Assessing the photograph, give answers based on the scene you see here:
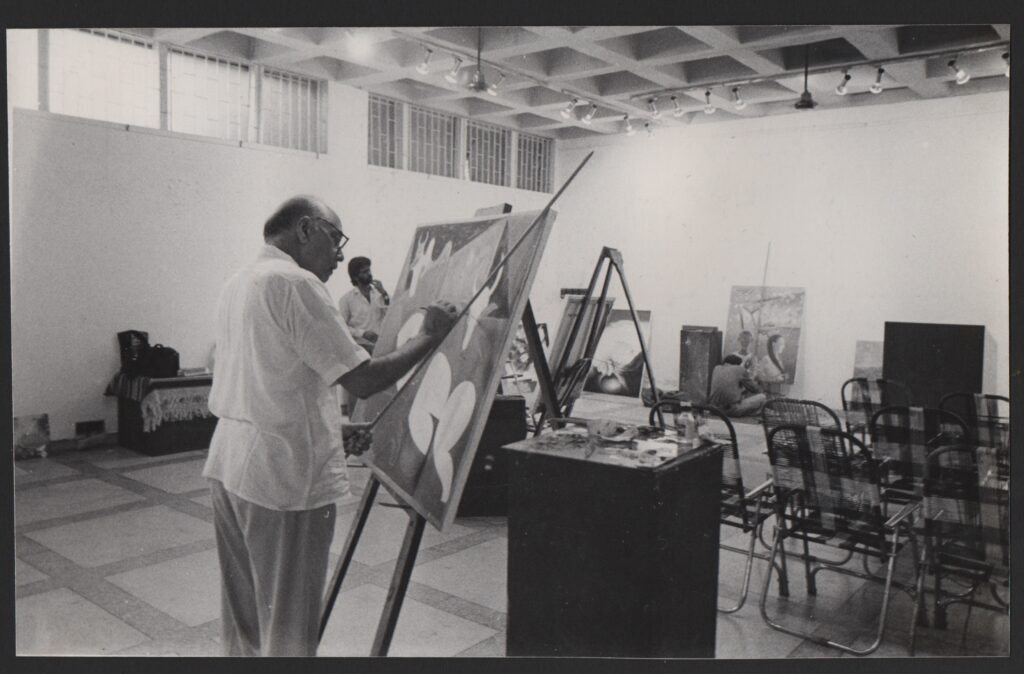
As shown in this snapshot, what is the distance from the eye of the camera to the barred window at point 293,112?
493cm

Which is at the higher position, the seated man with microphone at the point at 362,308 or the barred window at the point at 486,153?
the barred window at the point at 486,153

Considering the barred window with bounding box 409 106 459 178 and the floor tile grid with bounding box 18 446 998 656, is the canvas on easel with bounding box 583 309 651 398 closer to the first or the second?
the barred window with bounding box 409 106 459 178


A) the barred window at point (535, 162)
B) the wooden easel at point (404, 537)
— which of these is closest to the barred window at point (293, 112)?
the barred window at point (535, 162)

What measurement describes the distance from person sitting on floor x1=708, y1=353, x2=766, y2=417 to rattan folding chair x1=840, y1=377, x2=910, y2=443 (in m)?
0.94

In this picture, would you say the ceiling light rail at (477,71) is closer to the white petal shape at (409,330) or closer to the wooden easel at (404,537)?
the white petal shape at (409,330)

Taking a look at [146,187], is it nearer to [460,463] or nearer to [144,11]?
[144,11]

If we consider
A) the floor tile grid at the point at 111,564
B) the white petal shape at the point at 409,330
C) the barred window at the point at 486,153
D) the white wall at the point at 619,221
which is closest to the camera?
the white petal shape at the point at 409,330

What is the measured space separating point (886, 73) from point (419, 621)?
17.0ft

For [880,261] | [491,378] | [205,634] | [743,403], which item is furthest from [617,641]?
[880,261]

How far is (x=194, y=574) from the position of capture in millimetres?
3410

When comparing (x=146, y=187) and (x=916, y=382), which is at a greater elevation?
(x=146, y=187)

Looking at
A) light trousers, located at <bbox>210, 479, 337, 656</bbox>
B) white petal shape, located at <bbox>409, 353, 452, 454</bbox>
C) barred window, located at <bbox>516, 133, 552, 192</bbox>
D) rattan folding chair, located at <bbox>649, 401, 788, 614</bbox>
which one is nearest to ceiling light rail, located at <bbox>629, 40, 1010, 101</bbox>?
barred window, located at <bbox>516, 133, 552, 192</bbox>

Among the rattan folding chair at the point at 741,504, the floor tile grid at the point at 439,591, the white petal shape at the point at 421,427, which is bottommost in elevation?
the floor tile grid at the point at 439,591

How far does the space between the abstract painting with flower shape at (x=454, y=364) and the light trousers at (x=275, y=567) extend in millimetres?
303
